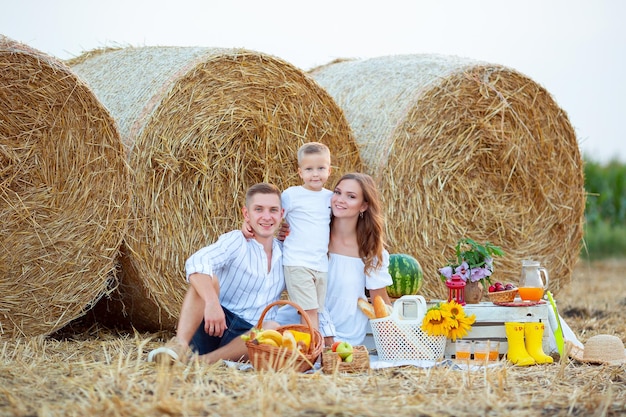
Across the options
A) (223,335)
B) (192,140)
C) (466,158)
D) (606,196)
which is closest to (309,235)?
(223,335)

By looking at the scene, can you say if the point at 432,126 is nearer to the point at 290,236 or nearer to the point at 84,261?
the point at 290,236

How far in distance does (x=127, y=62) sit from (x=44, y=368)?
8.27ft

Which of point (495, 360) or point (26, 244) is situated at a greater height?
point (26, 244)

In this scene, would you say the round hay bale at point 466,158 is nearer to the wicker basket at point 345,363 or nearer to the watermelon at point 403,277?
the watermelon at point 403,277

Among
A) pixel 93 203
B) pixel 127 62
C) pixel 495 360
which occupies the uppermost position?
pixel 127 62

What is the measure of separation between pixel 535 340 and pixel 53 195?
9.16 ft

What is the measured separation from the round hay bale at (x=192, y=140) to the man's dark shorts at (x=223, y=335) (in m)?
0.69

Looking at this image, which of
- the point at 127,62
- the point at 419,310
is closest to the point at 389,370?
the point at 419,310

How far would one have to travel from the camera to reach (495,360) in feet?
16.2

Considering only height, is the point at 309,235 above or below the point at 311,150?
below

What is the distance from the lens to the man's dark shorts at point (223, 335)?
15.5 ft

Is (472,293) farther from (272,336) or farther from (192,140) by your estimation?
(192,140)

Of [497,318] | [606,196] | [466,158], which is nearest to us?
[497,318]

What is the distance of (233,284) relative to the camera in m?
4.92
